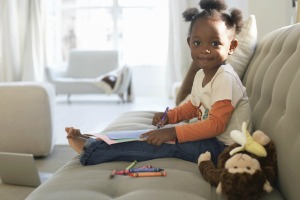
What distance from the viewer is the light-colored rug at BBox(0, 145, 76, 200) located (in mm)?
1900

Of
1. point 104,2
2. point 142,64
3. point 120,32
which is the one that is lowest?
point 142,64

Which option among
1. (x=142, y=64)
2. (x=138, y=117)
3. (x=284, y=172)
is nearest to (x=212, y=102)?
(x=284, y=172)

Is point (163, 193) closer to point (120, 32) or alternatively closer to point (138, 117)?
point (138, 117)

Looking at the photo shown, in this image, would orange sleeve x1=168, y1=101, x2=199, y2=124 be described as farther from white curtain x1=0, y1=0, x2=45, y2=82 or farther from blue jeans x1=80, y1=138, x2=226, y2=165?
white curtain x1=0, y1=0, x2=45, y2=82

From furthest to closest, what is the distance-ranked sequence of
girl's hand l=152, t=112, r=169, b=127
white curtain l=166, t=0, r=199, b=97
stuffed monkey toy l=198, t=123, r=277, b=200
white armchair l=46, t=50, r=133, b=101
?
1. white curtain l=166, t=0, r=199, b=97
2. white armchair l=46, t=50, r=133, b=101
3. girl's hand l=152, t=112, r=169, b=127
4. stuffed monkey toy l=198, t=123, r=277, b=200

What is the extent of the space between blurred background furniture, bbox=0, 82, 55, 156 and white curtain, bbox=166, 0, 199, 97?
3.49 m

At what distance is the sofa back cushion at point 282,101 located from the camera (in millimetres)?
946

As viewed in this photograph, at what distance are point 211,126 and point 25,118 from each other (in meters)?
1.68

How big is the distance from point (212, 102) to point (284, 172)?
1.24 feet

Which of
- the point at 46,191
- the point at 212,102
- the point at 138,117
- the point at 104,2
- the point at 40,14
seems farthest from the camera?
the point at 104,2

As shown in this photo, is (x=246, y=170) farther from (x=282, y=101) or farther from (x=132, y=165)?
(x=132, y=165)

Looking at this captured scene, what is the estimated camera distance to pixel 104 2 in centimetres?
648

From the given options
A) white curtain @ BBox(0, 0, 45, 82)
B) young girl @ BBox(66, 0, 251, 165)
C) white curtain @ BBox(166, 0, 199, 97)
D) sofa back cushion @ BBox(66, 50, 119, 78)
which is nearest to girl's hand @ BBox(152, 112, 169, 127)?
young girl @ BBox(66, 0, 251, 165)

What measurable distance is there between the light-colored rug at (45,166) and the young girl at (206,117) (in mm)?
720
